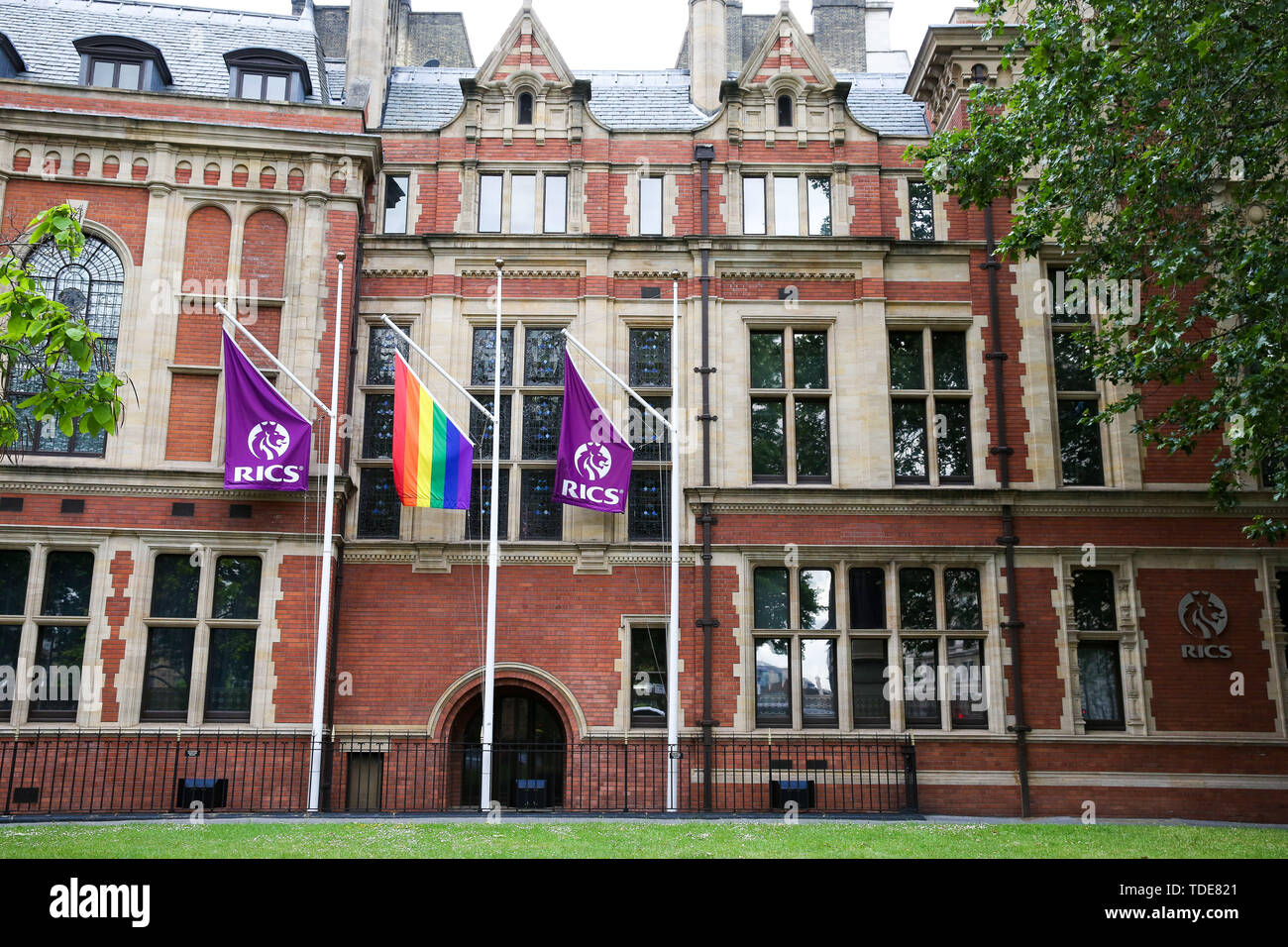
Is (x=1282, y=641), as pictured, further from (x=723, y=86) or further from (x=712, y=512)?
(x=723, y=86)

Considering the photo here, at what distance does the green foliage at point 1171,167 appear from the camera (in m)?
13.5

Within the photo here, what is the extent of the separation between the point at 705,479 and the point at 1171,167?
9110mm

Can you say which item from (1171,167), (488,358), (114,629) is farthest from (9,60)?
(1171,167)

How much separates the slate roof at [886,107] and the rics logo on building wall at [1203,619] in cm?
1079

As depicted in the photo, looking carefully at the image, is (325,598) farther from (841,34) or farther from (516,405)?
(841,34)

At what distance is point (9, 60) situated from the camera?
20703 millimetres

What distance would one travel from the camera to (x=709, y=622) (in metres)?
18.6

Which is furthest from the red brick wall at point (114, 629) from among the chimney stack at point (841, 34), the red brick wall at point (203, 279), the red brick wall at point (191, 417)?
the chimney stack at point (841, 34)

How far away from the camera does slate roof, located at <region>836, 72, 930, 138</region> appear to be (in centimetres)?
2317

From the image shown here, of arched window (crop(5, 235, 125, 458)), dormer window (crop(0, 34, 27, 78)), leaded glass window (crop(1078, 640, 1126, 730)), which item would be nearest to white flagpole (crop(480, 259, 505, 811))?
arched window (crop(5, 235, 125, 458))

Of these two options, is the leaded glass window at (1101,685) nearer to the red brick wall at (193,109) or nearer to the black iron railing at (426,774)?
the black iron railing at (426,774)

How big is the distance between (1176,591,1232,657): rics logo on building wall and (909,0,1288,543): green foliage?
3.61m

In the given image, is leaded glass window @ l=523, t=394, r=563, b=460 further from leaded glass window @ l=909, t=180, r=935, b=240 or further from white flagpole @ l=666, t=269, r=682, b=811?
leaded glass window @ l=909, t=180, r=935, b=240

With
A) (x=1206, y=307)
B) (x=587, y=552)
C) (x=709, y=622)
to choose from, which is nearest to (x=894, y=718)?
(x=709, y=622)
